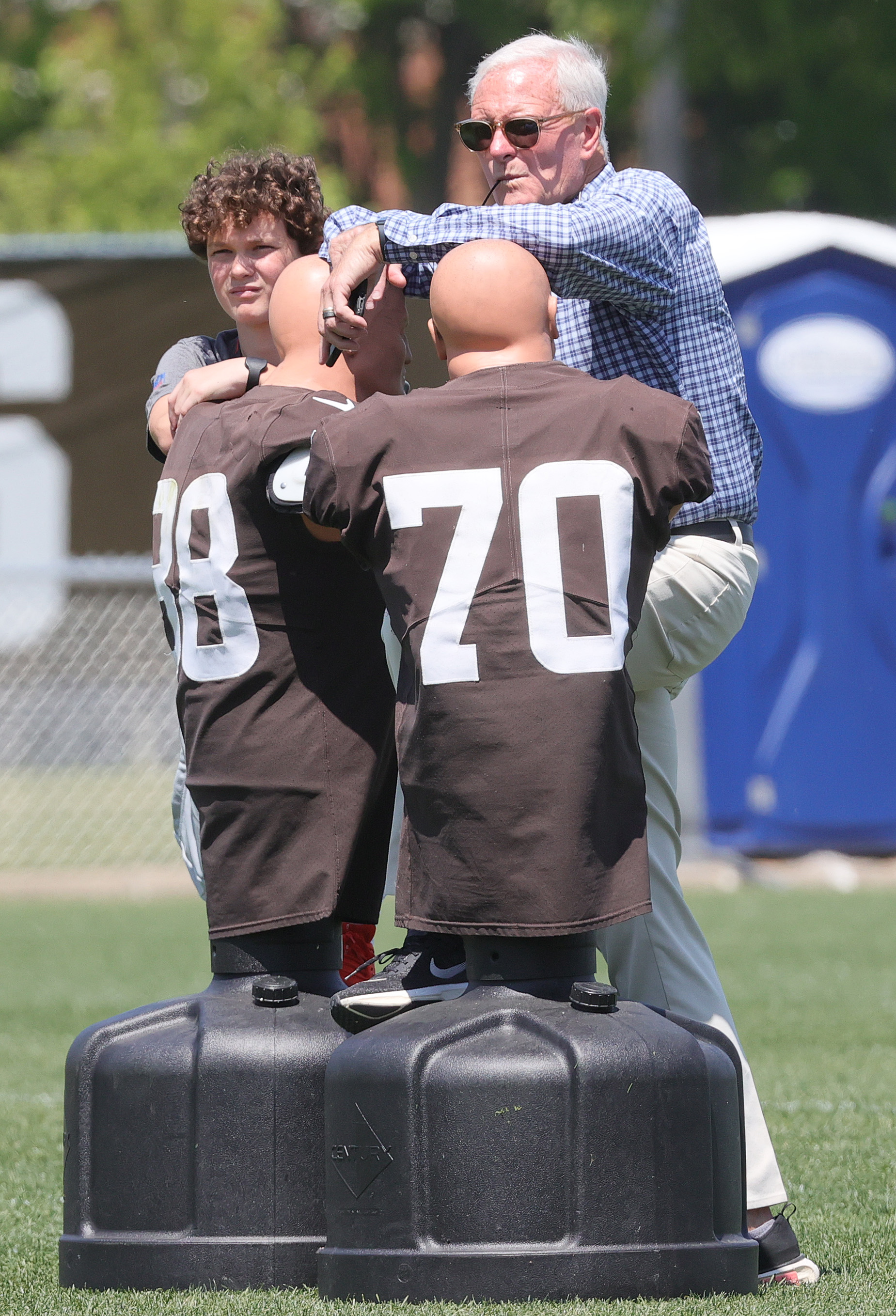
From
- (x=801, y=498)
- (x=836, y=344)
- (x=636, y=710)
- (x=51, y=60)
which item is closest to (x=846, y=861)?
(x=801, y=498)

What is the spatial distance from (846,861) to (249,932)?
7.27m

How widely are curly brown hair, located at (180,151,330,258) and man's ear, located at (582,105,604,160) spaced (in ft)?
1.93

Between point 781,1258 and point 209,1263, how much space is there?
3.00 feet

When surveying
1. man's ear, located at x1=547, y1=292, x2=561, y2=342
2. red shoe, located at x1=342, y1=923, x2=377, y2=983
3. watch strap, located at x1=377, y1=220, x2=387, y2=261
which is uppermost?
watch strap, located at x1=377, y1=220, x2=387, y2=261

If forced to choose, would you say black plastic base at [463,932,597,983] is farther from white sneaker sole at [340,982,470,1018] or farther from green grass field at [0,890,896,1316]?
green grass field at [0,890,896,1316]

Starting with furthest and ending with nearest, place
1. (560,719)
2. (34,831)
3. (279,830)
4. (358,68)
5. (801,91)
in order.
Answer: (358,68) < (801,91) < (34,831) < (279,830) < (560,719)

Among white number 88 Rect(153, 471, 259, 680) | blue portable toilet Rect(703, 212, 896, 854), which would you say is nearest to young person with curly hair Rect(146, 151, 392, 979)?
white number 88 Rect(153, 471, 259, 680)

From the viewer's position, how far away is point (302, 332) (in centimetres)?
317

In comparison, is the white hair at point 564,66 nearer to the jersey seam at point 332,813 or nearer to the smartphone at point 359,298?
the smartphone at point 359,298

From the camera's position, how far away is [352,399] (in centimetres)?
311

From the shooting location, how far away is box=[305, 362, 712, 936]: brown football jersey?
270cm

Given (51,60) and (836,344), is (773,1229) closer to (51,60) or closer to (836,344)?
(836,344)

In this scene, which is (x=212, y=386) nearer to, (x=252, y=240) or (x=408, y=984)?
(x=252, y=240)

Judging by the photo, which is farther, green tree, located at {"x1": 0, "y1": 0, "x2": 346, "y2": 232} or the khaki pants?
green tree, located at {"x1": 0, "y1": 0, "x2": 346, "y2": 232}
